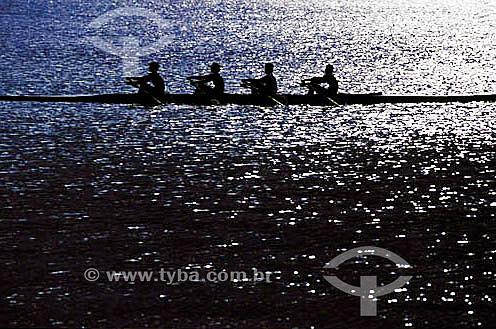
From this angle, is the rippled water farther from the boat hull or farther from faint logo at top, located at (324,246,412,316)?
the boat hull

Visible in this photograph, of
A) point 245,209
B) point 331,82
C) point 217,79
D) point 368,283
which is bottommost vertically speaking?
point 368,283

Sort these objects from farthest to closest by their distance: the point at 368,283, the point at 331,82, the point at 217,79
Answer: the point at 217,79 < the point at 331,82 < the point at 368,283

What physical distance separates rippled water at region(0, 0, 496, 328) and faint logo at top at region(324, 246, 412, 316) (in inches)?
9.8

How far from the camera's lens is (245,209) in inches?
1215

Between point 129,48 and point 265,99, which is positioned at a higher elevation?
point 129,48

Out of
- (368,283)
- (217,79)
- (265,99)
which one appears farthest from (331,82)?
(368,283)

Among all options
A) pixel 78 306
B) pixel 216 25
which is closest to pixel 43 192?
pixel 78 306

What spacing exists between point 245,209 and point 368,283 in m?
8.16

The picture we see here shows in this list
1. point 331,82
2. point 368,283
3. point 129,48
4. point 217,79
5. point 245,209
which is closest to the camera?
point 368,283

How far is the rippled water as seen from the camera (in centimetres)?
2180

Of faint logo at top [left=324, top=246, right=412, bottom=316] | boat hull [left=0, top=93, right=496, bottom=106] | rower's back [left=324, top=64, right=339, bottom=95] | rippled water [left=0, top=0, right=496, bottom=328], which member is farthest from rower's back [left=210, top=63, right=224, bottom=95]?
faint logo at top [left=324, top=246, right=412, bottom=316]

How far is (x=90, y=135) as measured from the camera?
44906 mm

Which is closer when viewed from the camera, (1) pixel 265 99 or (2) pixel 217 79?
(1) pixel 265 99

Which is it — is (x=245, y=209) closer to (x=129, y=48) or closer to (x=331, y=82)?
(x=331, y=82)
